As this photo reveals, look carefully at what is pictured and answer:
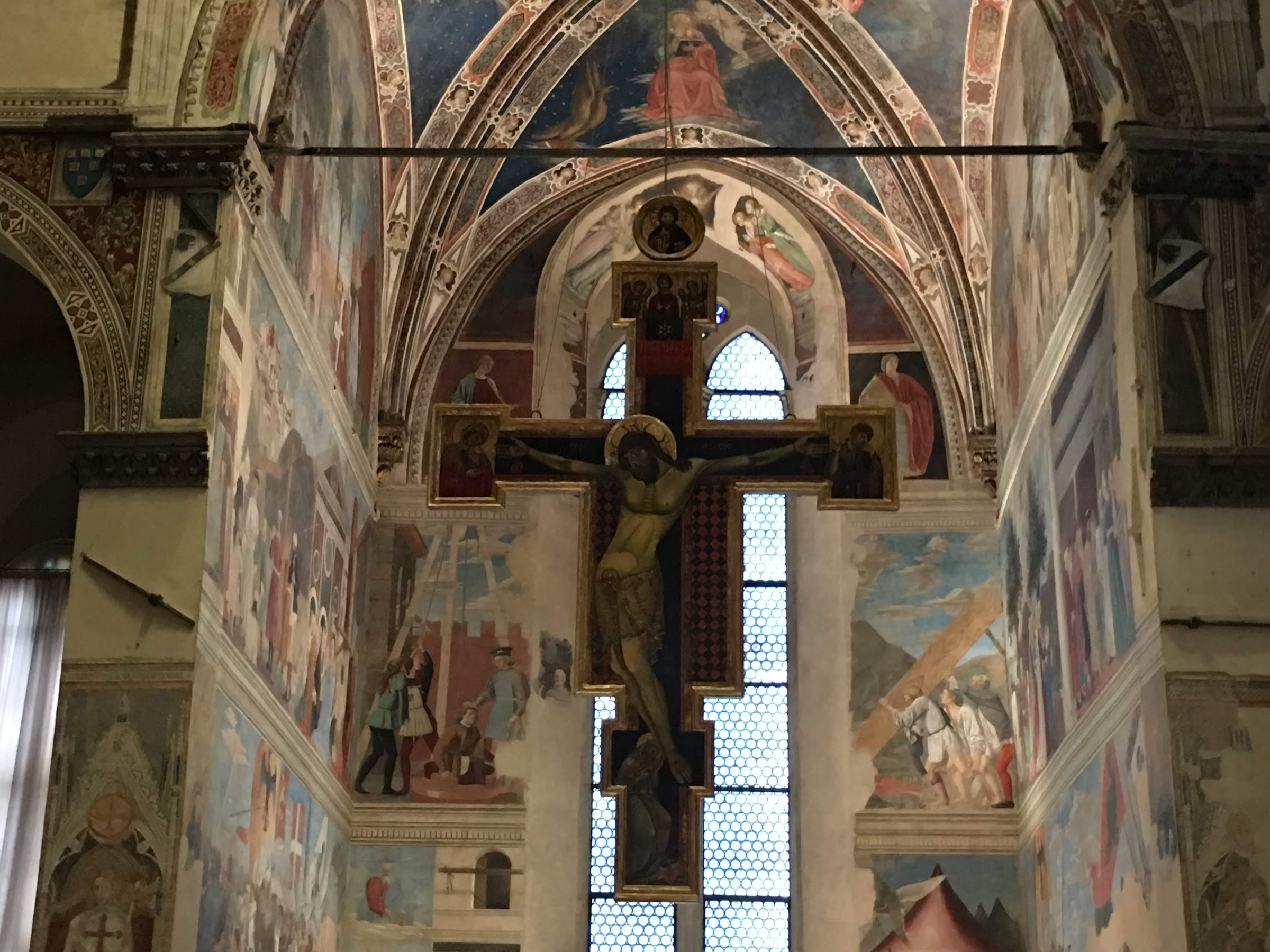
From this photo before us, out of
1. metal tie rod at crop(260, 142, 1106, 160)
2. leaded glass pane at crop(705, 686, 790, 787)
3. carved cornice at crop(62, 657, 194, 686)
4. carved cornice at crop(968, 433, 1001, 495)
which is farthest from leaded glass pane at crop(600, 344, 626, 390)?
carved cornice at crop(62, 657, 194, 686)

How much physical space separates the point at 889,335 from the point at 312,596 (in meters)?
7.38

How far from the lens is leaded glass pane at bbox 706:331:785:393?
70.8 feet

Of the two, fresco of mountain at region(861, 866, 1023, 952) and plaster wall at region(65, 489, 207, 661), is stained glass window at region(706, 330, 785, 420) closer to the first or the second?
fresco of mountain at region(861, 866, 1023, 952)

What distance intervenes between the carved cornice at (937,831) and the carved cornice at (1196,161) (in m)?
7.47

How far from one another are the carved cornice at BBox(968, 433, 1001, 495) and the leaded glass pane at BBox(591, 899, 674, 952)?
536cm

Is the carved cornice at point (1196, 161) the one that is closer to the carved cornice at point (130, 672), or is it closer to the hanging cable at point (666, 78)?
the hanging cable at point (666, 78)

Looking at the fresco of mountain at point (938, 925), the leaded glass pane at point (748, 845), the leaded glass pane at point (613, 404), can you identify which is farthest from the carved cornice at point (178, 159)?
the fresco of mountain at point (938, 925)

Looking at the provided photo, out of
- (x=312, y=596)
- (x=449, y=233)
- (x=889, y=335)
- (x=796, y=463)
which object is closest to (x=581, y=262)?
(x=449, y=233)

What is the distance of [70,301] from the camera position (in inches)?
515

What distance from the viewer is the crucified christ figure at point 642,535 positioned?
12.5 metres

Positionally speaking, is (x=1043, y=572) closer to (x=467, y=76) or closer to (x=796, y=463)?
(x=796, y=463)

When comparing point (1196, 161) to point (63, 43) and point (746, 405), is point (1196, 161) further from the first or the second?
point (746, 405)

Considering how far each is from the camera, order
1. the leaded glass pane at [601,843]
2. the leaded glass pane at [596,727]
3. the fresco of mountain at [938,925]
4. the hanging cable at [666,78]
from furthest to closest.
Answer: the leaded glass pane at [596,727]
the leaded glass pane at [601,843]
the hanging cable at [666,78]
the fresco of mountain at [938,925]

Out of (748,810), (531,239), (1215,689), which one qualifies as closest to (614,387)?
(531,239)
